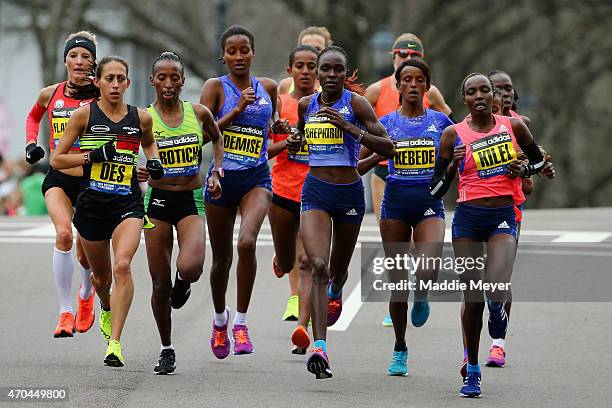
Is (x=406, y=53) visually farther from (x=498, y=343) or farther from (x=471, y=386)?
(x=471, y=386)

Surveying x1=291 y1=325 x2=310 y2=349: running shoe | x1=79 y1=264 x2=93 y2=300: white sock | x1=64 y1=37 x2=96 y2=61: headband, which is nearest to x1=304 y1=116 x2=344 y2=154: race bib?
x1=291 y1=325 x2=310 y2=349: running shoe

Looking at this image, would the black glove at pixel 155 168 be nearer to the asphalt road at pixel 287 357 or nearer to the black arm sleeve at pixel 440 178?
the asphalt road at pixel 287 357

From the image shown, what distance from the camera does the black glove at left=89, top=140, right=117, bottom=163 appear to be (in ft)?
33.7

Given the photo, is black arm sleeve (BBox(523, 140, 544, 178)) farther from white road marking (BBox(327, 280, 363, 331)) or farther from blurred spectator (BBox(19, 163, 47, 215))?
blurred spectator (BBox(19, 163, 47, 215))

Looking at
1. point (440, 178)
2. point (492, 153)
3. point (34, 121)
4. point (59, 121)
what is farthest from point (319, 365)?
point (34, 121)

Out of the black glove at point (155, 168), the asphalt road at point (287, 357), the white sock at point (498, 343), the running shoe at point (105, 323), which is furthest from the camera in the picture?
the white sock at point (498, 343)

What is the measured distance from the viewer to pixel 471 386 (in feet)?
32.1

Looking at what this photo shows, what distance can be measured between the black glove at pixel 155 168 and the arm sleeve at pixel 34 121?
88.6 inches

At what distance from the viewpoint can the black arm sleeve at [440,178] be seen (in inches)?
400

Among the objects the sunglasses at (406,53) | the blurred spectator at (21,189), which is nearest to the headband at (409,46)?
the sunglasses at (406,53)

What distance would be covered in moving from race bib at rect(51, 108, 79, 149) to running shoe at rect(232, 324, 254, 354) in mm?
2029

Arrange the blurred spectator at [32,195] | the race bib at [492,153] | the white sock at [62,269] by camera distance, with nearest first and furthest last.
A: 1. the race bib at [492,153]
2. the white sock at [62,269]
3. the blurred spectator at [32,195]

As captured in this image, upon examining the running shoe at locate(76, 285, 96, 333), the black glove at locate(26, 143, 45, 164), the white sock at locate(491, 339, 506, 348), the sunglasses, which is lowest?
the white sock at locate(491, 339, 506, 348)

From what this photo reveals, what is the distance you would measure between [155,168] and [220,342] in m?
1.58
